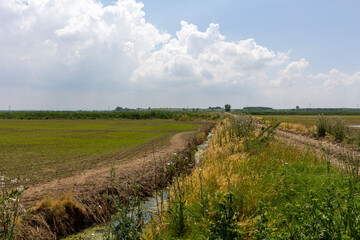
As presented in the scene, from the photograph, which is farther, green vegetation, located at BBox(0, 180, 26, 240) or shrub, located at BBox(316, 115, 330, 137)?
shrub, located at BBox(316, 115, 330, 137)

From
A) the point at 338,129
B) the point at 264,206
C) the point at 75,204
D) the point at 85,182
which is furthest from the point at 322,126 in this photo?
the point at 75,204

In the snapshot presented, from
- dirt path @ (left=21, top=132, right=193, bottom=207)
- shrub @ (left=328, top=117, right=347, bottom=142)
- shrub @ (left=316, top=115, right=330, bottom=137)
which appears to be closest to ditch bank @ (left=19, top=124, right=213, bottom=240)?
dirt path @ (left=21, top=132, right=193, bottom=207)

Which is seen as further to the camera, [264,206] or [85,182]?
[85,182]

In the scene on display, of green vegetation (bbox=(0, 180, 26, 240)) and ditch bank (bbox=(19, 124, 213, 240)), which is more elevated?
green vegetation (bbox=(0, 180, 26, 240))

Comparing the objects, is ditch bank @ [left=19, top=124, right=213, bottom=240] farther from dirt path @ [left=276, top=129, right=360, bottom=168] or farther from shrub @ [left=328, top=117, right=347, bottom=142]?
shrub @ [left=328, top=117, right=347, bottom=142]

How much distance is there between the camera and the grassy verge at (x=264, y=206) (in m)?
3.01

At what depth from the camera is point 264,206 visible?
3.59 metres

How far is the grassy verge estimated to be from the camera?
3014 mm

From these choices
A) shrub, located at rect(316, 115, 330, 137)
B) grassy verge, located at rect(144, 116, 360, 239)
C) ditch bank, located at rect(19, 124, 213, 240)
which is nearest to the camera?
grassy verge, located at rect(144, 116, 360, 239)

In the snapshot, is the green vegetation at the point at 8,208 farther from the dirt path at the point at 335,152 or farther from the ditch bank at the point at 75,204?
the dirt path at the point at 335,152

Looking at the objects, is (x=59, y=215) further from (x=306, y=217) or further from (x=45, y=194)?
(x=306, y=217)

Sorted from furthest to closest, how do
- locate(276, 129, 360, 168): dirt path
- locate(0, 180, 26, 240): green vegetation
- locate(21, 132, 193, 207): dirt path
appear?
locate(21, 132, 193, 207): dirt path, locate(276, 129, 360, 168): dirt path, locate(0, 180, 26, 240): green vegetation

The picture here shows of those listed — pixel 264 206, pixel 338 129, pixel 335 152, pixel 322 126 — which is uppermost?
pixel 322 126

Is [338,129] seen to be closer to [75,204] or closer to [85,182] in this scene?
[85,182]
